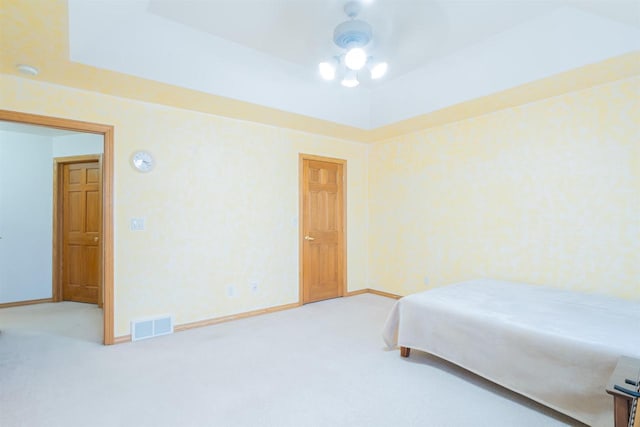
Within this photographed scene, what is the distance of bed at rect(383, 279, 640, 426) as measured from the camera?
1.77m

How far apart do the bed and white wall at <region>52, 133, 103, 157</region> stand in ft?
15.4

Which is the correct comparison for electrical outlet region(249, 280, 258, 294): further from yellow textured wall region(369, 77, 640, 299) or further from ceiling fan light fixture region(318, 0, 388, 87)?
ceiling fan light fixture region(318, 0, 388, 87)

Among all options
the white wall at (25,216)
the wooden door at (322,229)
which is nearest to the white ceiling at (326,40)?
the wooden door at (322,229)

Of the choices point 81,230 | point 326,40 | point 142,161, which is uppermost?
point 326,40

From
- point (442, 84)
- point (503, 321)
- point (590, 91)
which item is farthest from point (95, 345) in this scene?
point (590, 91)

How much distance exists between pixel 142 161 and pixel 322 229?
96.2 inches

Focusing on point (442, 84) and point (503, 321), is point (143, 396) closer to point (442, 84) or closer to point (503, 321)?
point (503, 321)

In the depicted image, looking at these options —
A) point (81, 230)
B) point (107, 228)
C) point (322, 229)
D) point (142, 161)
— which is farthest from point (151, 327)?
point (81, 230)

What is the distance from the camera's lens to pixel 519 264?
11.3 ft

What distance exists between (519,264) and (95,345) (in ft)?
14.1

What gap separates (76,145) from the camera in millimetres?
4762

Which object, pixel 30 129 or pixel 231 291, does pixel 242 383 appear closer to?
pixel 231 291

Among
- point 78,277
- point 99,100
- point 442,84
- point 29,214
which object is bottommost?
point 78,277

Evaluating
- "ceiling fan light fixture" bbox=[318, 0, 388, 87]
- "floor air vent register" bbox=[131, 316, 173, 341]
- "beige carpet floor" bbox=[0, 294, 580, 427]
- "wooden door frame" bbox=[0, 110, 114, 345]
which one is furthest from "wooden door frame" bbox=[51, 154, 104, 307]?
"ceiling fan light fixture" bbox=[318, 0, 388, 87]
